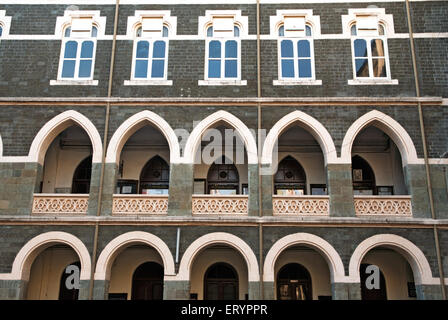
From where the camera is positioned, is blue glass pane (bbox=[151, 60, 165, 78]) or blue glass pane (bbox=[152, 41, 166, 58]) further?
blue glass pane (bbox=[152, 41, 166, 58])

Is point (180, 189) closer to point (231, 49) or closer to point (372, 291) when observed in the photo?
point (231, 49)

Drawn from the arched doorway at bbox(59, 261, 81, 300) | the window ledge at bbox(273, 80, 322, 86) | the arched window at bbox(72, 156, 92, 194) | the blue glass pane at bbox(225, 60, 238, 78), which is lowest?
the arched doorway at bbox(59, 261, 81, 300)

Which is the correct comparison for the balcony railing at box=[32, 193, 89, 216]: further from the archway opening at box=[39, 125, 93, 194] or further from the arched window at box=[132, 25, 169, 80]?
the arched window at box=[132, 25, 169, 80]

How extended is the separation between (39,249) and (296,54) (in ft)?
36.3

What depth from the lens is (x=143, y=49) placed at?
671 inches

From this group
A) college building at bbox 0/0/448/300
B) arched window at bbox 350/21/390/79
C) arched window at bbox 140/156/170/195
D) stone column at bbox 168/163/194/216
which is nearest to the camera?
college building at bbox 0/0/448/300

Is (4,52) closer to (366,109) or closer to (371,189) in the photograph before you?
(366,109)

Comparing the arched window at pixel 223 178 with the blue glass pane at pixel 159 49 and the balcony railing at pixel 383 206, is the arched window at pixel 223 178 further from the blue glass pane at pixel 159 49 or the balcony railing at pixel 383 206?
the balcony railing at pixel 383 206

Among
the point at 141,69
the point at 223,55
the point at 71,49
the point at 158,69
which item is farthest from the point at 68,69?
the point at 223,55

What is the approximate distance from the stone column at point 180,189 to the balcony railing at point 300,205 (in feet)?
9.26

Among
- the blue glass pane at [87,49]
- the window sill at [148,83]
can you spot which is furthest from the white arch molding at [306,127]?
the blue glass pane at [87,49]

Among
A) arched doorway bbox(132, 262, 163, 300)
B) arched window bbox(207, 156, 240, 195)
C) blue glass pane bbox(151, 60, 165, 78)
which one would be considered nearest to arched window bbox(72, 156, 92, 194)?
arched doorway bbox(132, 262, 163, 300)

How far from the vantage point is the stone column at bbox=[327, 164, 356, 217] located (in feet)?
49.5

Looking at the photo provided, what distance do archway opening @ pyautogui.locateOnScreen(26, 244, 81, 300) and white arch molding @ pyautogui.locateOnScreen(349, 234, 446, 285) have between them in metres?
9.87
